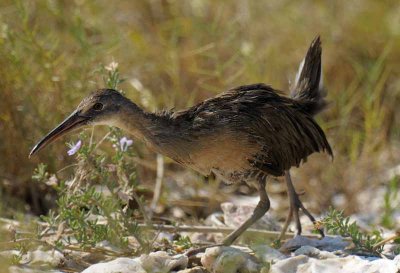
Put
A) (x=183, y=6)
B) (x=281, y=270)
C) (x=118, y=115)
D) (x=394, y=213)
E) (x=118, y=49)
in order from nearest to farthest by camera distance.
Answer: (x=281, y=270), (x=118, y=115), (x=394, y=213), (x=118, y=49), (x=183, y=6)

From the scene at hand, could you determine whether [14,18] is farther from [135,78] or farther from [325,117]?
[325,117]

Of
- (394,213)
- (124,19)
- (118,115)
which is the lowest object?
(394,213)

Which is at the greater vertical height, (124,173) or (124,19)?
(124,19)

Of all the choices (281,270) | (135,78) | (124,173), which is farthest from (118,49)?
(281,270)

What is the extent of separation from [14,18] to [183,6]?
225 centimetres

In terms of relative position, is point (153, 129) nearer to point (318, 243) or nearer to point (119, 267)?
point (119, 267)

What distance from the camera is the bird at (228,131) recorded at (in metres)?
5.20

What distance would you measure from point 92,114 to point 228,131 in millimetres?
819

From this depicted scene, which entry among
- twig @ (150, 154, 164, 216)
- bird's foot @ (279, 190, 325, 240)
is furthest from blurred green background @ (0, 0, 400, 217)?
bird's foot @ (279, 190, 325, 240)

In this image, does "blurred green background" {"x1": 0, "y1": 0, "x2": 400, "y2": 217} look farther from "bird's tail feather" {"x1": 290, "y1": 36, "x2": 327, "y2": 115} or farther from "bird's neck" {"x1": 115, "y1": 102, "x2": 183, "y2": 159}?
"bird's neck" {"x1": 115, "y1": 102, "x2": 183, "y2": 159}

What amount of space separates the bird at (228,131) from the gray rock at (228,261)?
0.49 m

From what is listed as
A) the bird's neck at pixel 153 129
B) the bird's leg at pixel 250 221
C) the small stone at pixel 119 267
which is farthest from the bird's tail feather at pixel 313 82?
the small stone at pixel 119 267

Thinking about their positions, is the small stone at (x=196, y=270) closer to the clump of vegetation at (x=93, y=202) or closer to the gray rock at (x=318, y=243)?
the clump of vegetation at (x=93, y=202)

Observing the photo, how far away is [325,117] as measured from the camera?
7934 millimetres
